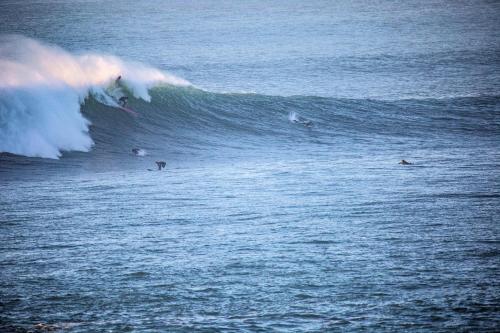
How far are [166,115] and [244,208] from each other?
482 inches

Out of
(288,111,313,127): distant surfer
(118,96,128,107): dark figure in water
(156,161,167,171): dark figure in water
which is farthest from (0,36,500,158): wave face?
(156,161,167,171): dark figure in water

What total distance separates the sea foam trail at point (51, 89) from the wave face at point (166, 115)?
0.11 feet

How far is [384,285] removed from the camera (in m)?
7.95

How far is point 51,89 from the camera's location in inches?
808

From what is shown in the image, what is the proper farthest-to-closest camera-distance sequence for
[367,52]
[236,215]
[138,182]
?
[367,52]
[138,182]
[236,215]

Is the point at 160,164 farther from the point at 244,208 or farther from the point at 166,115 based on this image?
the point at 166,115

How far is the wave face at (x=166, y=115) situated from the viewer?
61.0 ft

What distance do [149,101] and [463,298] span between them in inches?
703

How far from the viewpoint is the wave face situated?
18.6m

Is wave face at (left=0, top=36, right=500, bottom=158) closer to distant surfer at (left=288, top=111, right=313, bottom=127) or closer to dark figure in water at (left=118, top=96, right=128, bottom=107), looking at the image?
distant surfer at (left=288, top=111, right=313, bottom=127)

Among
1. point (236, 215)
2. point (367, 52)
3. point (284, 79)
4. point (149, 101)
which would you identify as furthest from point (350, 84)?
point (236, 215)

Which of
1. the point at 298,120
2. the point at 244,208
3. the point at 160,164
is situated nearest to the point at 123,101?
the point at 298,120

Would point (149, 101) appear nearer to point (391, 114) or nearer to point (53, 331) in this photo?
point (391, 114)

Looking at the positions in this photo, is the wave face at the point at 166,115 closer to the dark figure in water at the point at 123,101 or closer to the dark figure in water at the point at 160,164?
the dark figure in water at the point at 123,101
